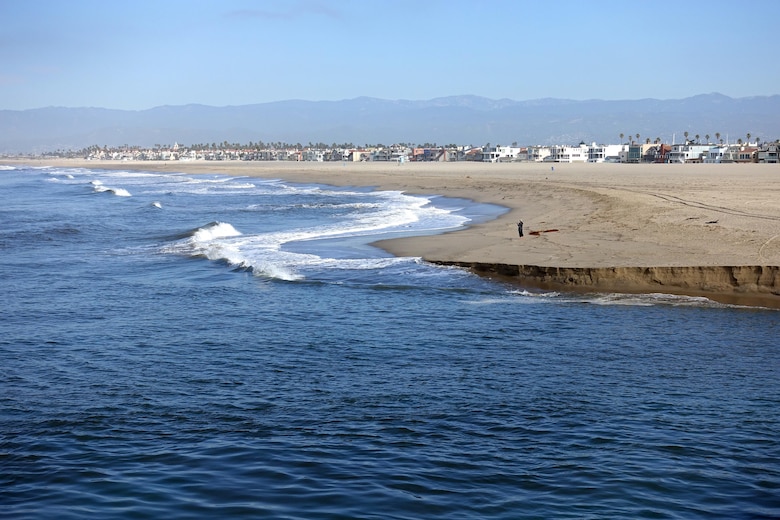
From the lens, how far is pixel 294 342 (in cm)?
1373

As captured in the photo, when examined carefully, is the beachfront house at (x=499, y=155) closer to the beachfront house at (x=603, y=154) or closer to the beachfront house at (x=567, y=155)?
the beachfront house at (x=567, y=155)

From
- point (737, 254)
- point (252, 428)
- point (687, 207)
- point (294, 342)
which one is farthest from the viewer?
point (687, 207)

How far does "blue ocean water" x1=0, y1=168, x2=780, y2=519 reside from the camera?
7.57 meters

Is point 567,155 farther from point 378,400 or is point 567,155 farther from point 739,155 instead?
point 378,400

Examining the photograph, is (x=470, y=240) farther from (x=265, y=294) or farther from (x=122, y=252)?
(x=122, y=252)

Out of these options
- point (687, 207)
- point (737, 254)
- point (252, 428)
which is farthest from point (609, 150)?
point (252, 428)

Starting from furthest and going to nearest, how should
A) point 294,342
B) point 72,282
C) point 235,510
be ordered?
point 72,282, point 294,342, point 235,510

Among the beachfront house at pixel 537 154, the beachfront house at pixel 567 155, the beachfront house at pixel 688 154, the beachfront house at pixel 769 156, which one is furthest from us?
the beachfront house at pixel 537 154

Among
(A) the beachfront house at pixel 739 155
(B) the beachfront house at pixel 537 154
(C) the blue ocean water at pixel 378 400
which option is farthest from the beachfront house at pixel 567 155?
(C) the blue ocean water at pixel 378 400

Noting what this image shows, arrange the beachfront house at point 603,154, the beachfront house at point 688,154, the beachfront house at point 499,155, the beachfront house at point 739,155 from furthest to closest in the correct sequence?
the beachfront house at point 499,155, the beachfront house at point 603,154, the beachfront house at point 688,154, the beachfront house at point 739,155

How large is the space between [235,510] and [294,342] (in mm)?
6542

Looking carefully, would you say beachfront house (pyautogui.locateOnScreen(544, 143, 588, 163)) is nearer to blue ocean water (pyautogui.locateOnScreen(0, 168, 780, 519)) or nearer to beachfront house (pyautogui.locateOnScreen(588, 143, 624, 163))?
beachfront house (pyautogui.locateOnScreen(588, 143, 624, 163))

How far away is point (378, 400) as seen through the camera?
10406mm

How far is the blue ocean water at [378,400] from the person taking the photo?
7.57 meters
